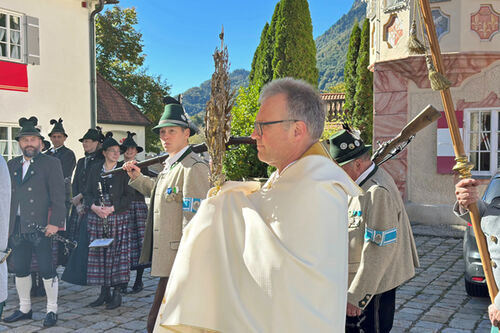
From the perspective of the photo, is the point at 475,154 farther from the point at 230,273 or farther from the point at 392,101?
the point at 230,273

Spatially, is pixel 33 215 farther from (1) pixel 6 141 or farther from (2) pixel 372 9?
(2) pixel 372 9

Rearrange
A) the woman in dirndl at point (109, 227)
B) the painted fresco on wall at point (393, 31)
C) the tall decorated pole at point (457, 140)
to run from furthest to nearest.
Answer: the painted fresco on wall at point (393, 31), the woman in dirndl at point (109, 227), the tall decorated pole at point (457, 140)

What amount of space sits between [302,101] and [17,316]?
4774mm

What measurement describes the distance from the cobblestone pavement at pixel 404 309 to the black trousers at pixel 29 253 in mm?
522

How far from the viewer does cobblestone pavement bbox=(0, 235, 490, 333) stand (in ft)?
17.8

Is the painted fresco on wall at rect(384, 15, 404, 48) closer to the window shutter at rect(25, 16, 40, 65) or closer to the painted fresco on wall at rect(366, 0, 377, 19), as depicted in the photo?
the painted fresco on wall at rect(366, 0, 377, 19)

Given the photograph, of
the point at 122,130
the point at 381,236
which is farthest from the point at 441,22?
the point at 122,130

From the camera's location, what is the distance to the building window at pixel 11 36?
14.5 m

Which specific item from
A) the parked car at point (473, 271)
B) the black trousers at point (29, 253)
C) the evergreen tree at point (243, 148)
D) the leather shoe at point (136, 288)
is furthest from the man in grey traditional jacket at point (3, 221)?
the evergreen tree at point (243, 148)

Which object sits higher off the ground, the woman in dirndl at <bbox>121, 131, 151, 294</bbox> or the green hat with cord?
the green hat with cord

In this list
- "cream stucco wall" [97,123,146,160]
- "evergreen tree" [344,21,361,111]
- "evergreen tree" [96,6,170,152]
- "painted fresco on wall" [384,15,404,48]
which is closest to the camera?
"painted fresco on wall" [384,15,404,48]

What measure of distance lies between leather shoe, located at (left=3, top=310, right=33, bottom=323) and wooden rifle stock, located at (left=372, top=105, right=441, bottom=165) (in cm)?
417

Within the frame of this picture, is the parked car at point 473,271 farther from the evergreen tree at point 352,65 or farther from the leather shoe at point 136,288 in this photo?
the evergreen tree at point 352,65

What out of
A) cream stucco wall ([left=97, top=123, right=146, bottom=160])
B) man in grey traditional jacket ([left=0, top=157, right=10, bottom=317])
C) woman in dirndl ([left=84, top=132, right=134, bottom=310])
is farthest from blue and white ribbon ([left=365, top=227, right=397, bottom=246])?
cream stucco wall ([left=97, top=123, right=146, bottom=160])
